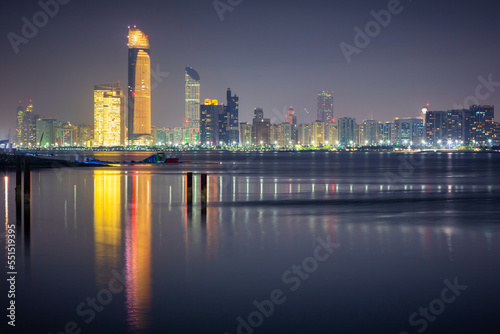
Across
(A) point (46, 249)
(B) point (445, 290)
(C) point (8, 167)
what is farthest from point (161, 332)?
(C) point (8, 167)

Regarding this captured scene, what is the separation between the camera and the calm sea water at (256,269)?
12.2 meters

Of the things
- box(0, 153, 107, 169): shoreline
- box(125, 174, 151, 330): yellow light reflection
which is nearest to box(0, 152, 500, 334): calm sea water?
box(125, 174, 151, 330): yellow light reflection

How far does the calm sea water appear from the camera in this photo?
12.2m

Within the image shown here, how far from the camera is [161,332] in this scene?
444 inches

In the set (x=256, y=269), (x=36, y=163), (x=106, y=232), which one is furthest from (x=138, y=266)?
(x=36, y=163)

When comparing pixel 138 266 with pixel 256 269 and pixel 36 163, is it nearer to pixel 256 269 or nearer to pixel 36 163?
pixel 256 269

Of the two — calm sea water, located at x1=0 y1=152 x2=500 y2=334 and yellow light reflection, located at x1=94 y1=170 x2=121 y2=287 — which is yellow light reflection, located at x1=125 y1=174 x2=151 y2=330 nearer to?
calm sea water, located at x1=0 y1=152 x2=500 y2=334

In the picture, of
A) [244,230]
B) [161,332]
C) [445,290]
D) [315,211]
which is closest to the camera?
[161,332]

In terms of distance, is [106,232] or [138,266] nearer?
[138,266]

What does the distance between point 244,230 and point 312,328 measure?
536 inches

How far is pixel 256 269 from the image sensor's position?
55.9ft

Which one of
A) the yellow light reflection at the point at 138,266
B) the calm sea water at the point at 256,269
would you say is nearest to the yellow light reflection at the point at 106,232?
the calm sea water at the point at 256,269

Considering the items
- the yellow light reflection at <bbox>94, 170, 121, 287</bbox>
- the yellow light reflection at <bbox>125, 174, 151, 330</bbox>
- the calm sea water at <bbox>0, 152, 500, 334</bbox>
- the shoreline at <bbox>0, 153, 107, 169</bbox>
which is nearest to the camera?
the calm sea water at <bbox>0, 152, 500, 334</bbox>

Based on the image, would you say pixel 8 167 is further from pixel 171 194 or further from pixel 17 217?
pixel 17 217
